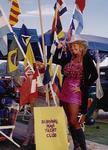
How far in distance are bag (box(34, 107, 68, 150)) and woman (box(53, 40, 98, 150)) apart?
0.13 metres

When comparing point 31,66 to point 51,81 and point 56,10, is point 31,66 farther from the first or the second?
point 56,10

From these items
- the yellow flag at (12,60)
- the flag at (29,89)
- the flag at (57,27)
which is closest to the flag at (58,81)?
the flag at (29,89)

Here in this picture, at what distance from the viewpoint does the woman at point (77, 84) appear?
6598 mm

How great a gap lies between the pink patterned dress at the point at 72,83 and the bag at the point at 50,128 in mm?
197

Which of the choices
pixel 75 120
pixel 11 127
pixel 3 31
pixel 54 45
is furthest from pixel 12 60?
pixel 75 120

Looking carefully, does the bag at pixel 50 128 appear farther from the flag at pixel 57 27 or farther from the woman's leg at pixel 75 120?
the flag at pixel 57 27

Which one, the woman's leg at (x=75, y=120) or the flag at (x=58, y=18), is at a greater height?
the flag at (x=58, y=18)

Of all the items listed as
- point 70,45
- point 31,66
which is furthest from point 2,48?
point 70,45

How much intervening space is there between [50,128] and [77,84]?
730 millimetres

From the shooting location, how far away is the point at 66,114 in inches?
264

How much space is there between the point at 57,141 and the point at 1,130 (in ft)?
4.90

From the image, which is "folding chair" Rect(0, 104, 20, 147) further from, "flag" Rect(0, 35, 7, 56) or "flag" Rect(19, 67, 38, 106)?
"flag" Rect(0, 35, 7, 56)

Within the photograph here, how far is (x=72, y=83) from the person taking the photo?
21.8ft

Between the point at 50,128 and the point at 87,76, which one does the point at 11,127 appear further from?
the point at 87,76
